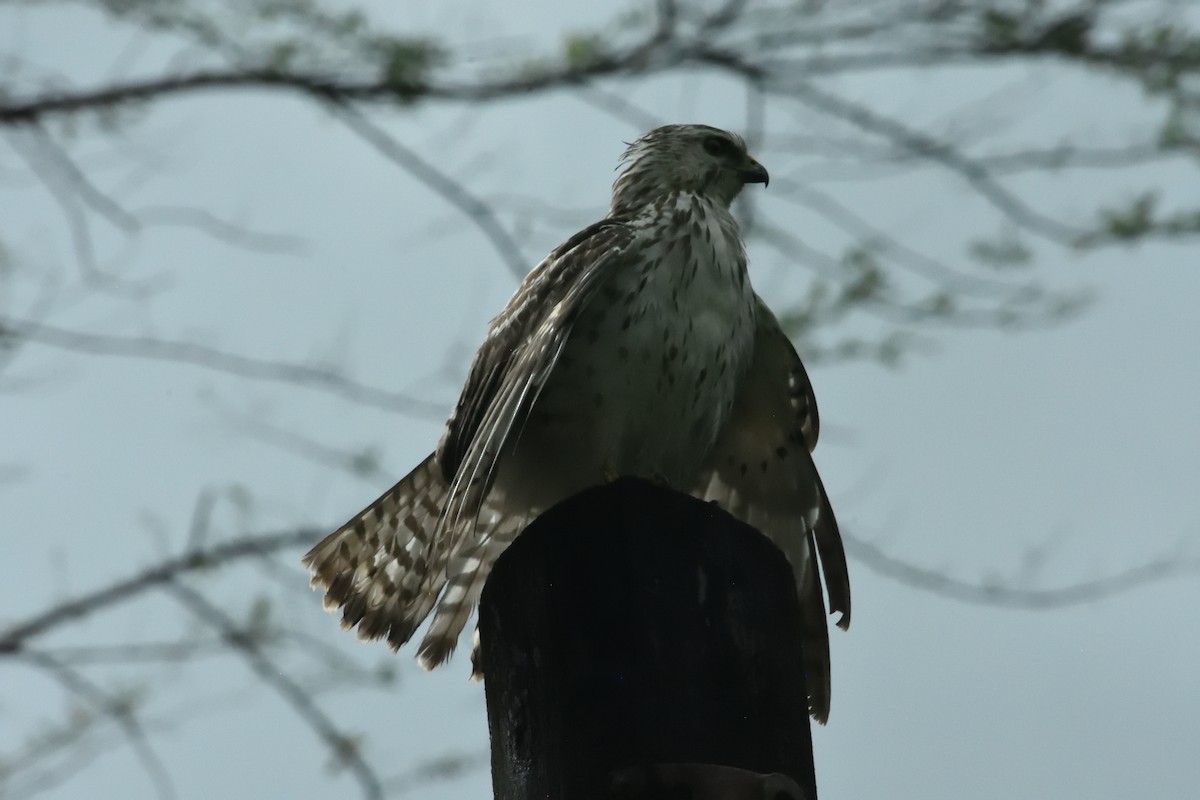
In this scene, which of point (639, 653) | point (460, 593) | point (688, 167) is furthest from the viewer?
point (688, 167)

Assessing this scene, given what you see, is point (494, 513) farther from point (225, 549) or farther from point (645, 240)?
point (225, 549)

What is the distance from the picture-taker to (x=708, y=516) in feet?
8.05

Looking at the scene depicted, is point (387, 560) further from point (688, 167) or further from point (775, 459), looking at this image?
point (688, 167)

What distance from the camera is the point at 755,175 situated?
4988 millimetres

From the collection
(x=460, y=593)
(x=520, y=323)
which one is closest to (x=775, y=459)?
(x=520, y=323)

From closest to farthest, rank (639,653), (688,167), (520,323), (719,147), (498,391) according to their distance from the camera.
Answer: (639,653), (498,391), (520,323), (688,167), (719,147)

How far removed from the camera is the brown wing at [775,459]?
4.18 meters

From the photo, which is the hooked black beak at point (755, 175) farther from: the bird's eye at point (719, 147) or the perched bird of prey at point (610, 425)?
the perched bird of prey at point (610, 425)

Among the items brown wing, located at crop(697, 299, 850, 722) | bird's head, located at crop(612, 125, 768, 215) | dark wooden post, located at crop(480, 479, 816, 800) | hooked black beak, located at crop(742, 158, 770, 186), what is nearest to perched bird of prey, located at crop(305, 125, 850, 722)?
brown wing, located at crop(697, 299, 850, 722)

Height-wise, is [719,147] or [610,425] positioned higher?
[719,147]

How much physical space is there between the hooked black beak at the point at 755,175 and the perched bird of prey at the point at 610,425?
61cm

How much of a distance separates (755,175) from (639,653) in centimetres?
300

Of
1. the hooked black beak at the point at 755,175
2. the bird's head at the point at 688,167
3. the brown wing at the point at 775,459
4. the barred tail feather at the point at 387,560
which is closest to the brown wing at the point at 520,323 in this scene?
the barred tail feather at the point at 387,560

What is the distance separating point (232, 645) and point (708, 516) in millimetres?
3714
